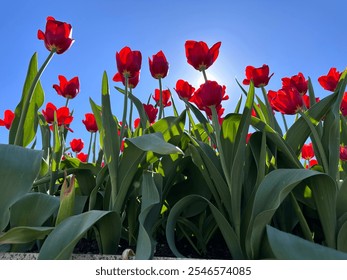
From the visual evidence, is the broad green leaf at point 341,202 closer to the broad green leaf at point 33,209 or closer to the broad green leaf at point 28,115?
the broad green leaf at point 33,209

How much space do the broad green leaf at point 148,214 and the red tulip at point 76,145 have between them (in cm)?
124

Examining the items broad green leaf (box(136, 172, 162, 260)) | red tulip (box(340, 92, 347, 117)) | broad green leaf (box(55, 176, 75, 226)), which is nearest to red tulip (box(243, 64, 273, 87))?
red tulip (box(340, 92, 347, 117))

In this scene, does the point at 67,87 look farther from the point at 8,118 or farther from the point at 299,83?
the point at 299,83

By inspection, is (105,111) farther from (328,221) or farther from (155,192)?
(328,221)

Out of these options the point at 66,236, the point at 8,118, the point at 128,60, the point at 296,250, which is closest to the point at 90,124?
the point at 8,118

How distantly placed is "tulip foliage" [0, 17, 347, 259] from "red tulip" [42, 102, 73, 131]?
0.16 m

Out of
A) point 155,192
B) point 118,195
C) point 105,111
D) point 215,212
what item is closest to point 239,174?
point 215,212

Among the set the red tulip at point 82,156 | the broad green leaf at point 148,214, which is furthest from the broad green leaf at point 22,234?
the red tulip at point 82,156

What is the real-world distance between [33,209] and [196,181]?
482mm

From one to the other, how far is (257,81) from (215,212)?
0.56 metres

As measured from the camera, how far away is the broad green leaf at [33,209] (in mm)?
1195

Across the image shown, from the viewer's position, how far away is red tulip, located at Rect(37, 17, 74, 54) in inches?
55.6

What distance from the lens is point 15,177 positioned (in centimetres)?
114
